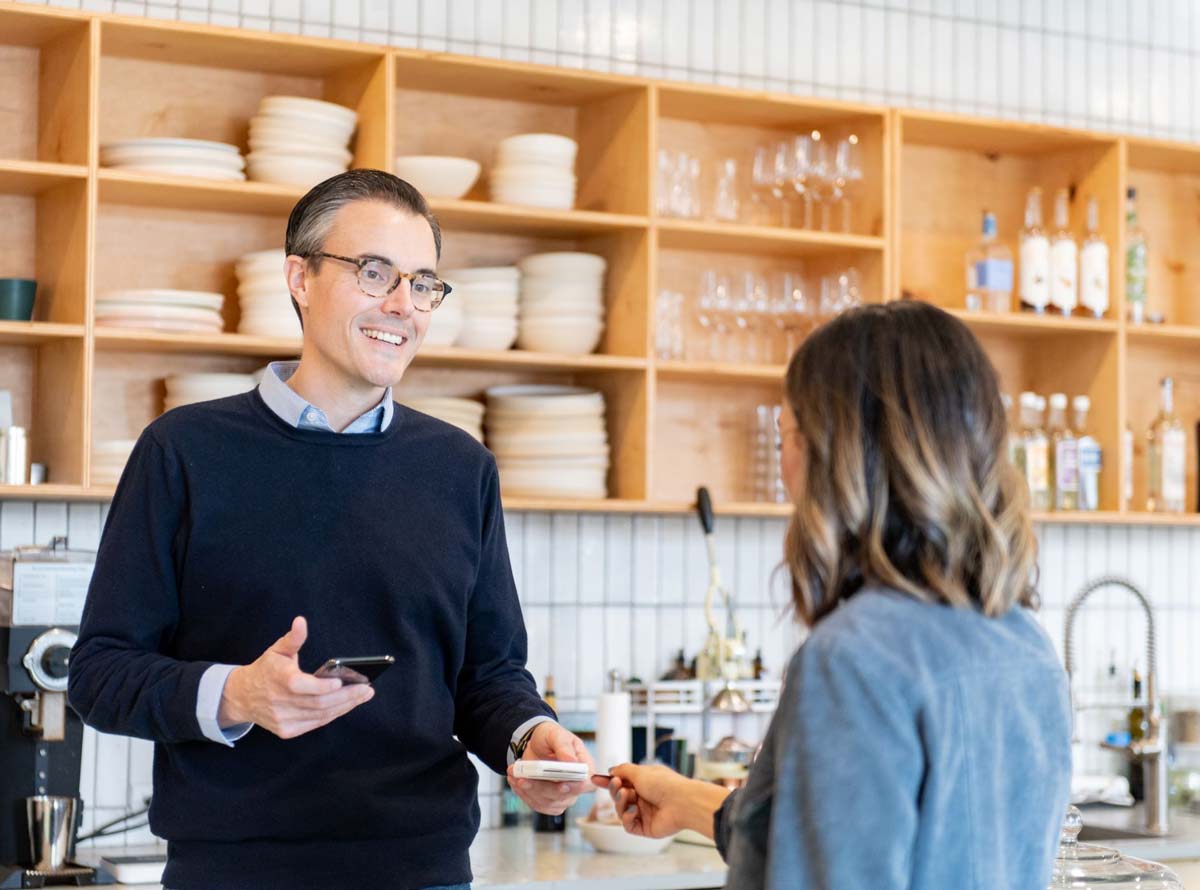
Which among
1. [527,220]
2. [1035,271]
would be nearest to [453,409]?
[527,220]

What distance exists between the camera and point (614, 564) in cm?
379

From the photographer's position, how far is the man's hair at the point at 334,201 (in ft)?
6.70

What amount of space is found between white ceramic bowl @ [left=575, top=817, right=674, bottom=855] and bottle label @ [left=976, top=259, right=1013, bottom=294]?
1.64 m

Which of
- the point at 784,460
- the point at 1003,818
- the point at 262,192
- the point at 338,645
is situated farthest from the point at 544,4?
the point at 1003,818

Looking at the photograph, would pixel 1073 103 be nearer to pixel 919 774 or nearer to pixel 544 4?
pixel 544 4

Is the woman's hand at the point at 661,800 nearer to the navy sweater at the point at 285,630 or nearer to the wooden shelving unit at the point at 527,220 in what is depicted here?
the navy sweater at the point at 285,630

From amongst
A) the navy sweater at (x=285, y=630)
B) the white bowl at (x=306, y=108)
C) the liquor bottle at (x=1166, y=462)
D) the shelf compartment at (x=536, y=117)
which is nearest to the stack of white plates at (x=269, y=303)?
the white bowl at (x=306, y=108)

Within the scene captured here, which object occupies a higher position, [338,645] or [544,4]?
[544,4]

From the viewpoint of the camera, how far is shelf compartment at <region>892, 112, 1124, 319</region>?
401cm

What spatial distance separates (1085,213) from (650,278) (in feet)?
4.14

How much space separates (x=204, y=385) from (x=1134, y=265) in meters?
2.36

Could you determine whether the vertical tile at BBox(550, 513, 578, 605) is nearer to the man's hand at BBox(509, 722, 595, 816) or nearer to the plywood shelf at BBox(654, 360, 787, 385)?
the plywood shelf at BBox(654, 360, 787, 385)

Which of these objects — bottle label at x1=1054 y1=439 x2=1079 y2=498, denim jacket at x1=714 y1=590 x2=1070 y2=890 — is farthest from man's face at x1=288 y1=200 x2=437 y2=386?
bottle label at x1=1054 y1=439 x2=1079 y2=498

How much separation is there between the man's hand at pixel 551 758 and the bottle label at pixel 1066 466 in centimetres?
235
